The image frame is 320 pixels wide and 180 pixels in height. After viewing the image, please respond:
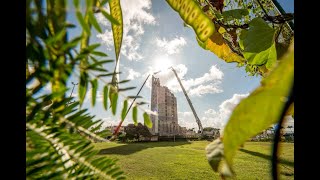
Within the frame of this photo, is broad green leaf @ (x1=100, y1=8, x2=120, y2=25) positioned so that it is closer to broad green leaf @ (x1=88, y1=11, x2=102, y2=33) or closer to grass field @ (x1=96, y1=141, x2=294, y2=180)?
broad green leaf @ (x1=88, y1=11, x2=102, y2=33)

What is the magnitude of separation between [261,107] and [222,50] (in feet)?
2.47

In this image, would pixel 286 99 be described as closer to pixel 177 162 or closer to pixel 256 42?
pixel 256 42

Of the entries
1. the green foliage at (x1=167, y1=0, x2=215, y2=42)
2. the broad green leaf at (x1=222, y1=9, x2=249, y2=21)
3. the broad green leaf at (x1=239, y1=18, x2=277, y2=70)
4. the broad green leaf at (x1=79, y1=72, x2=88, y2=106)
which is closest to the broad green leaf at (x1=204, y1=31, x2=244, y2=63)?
the broad green leaf at (x1=222, y1=9, x2=249, y2=21)

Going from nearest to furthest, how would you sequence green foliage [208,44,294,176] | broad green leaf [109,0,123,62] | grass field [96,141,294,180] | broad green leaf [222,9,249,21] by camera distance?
green foliage [208,44,294,176] → broad green leaf [109,0,123,62] → broad green leaf [222,9,249,21] → grass field [96,141,294,180]

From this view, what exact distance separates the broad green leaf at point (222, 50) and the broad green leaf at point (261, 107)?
67cm

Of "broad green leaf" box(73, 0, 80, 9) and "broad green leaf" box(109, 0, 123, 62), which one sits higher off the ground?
"broad green leaf" box(109, 0, 123, 62)

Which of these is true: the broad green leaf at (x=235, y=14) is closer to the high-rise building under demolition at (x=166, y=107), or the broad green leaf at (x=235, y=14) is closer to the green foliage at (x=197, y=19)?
the green foliage at (x=197, y=19)

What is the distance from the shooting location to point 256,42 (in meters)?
0.46

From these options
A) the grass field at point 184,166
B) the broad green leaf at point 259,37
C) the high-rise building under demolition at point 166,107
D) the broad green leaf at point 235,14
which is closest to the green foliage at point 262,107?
the broad green leaf at point 259,37

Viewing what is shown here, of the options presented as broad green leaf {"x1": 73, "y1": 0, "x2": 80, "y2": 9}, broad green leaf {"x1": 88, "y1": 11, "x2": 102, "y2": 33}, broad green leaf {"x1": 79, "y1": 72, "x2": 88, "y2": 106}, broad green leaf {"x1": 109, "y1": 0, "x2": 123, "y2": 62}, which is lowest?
broad green leaf {"x1": 79, "y1": 72, "x2": 88, "y2": 106}

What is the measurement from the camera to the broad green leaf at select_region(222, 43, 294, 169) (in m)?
0.10

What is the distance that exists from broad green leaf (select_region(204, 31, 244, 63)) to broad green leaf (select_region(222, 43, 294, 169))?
0.67 m
